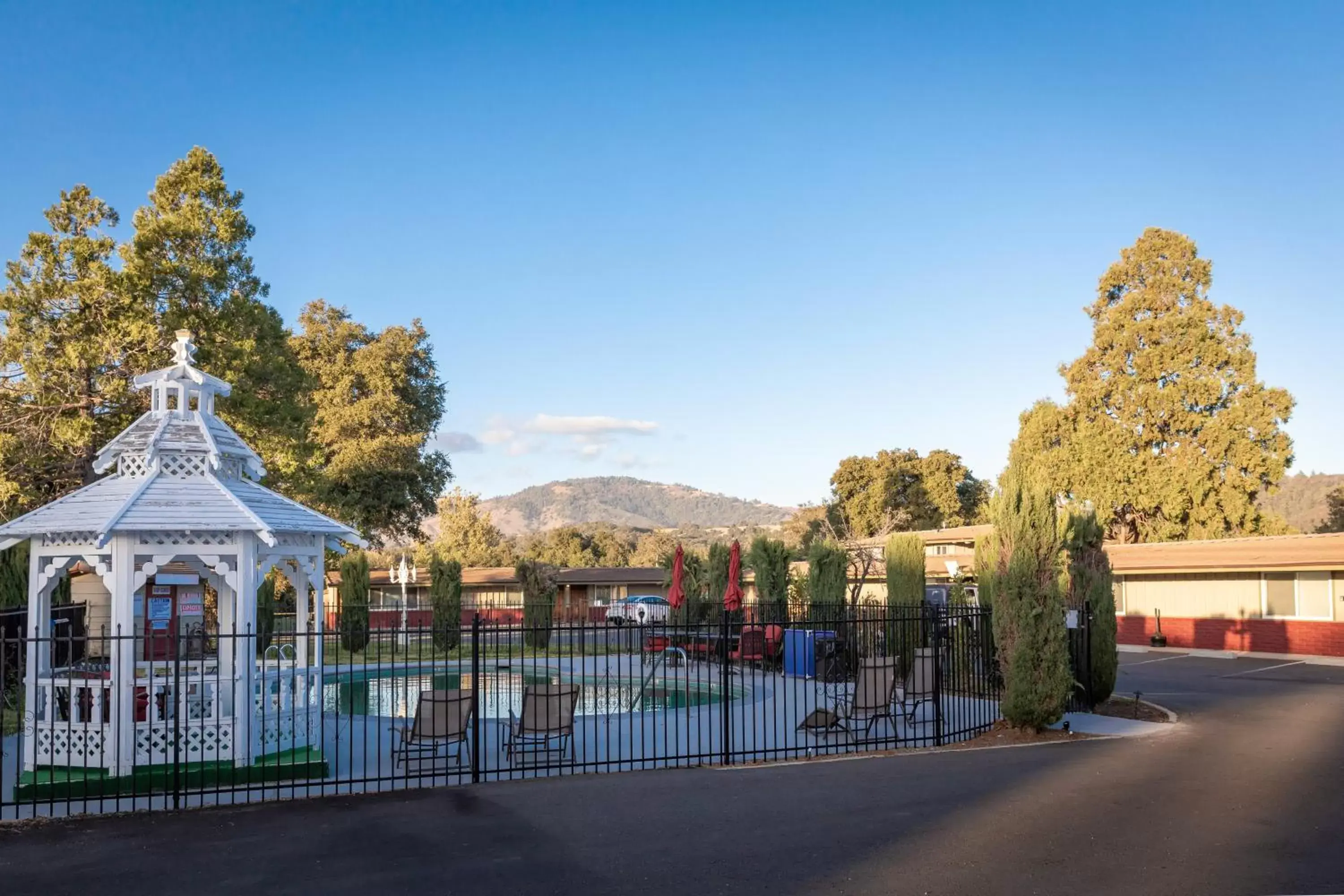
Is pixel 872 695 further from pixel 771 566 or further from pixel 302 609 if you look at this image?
pixel 771 566

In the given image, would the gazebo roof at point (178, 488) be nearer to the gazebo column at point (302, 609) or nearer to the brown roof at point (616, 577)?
the gazebo column at point (302, 609)

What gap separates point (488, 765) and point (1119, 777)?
6.74 meters

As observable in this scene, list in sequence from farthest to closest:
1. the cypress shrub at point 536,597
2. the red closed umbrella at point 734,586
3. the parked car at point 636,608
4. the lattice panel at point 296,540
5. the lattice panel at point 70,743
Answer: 1. the parked car at point 636,608
2. the cypress shrub at point 536,597
3. the red closed umbrella at point 734,586
4. the lattice panel at point 296,540
5. the lattice panel at point 70,743

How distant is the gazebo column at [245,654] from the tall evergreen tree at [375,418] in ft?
92.0

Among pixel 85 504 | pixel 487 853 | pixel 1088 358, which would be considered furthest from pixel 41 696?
pixel 1088 358

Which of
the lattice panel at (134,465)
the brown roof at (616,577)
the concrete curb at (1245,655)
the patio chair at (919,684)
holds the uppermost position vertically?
the lattice panel at (134,465)

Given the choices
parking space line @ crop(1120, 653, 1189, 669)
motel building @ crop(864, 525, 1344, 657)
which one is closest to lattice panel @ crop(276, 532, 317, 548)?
motel building @ crop(864, 525, 1344, 657)

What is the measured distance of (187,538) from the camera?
438 inches

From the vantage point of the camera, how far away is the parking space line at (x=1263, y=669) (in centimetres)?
2247

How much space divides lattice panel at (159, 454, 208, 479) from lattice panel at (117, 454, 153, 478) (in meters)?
0.15

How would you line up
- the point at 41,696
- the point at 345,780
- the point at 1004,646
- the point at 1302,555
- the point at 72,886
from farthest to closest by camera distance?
the point at 1302,555 → the point at 1004,646 → the point at 41,696 → the point at 345,780 → the point at 72,886

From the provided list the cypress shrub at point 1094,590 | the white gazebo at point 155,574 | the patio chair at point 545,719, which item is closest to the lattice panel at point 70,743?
the white gazebo at point 155,574

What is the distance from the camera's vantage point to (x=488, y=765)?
11.8m

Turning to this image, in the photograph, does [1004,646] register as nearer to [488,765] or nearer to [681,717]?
[681,717]
